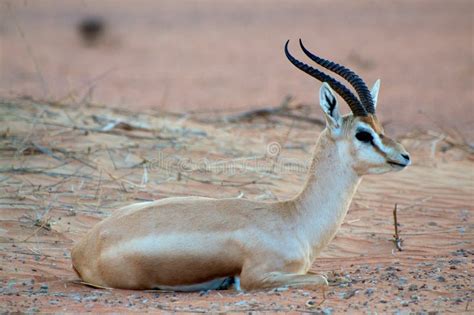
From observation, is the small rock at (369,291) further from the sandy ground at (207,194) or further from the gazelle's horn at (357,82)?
the gazelle's horn at (357,82)

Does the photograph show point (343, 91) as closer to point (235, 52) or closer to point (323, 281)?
point (323, 281)

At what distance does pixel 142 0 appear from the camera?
43.0 meters

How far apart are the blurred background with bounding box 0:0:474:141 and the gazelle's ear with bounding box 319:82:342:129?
6637 mm

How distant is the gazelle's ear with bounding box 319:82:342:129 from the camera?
699 cm

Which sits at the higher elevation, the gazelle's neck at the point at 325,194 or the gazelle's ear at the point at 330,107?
the gazelle's ear at the point at 330,107

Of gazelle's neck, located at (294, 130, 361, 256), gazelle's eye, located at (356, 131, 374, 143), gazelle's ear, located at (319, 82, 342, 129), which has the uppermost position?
gazelle's ear, located at (319, 82, 342, 129)

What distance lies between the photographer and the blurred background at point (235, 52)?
19.2 m

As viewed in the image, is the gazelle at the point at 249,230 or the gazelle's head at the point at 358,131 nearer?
the gazelle at the point at 249,230

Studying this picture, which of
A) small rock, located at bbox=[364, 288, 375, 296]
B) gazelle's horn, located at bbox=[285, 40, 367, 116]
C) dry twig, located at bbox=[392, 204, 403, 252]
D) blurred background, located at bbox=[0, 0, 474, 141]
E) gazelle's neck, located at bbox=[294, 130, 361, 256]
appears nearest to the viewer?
small rock, located at bbox=[364, 288, 375, 296]

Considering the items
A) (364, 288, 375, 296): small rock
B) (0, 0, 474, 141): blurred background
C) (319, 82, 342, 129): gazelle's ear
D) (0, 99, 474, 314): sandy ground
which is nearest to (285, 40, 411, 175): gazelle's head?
(319, 82, 342, 129): gazelle's ear

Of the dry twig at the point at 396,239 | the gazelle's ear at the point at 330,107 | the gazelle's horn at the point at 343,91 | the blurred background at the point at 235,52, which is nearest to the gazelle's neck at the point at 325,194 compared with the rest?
the gazelle's ear at the point at 330,107

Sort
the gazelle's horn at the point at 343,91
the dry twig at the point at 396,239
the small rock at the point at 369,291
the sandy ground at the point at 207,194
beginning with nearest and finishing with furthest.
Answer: the sandy ground at the point at 207,194, the small rock at the point at 369,291, the gazelle's horn at the point at 343,91, the dry twig at the point at 396,239

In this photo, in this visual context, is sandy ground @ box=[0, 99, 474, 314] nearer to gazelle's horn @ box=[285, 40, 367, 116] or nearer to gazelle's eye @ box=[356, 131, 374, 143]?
gazelle's eye @ box=[356, 131, 374, 143]

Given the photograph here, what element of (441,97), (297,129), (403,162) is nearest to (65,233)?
(403,162)
